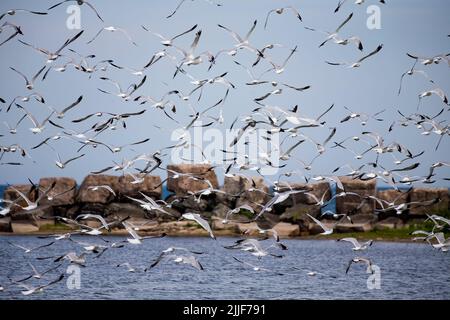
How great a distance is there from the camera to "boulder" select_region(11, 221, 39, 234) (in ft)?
142

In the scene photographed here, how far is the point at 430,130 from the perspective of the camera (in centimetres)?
3072

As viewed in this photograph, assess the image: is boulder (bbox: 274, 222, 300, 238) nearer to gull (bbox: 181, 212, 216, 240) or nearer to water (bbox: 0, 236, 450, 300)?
water (bbox: 0, 236, 450, 300)

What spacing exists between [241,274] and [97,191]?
8.95 m

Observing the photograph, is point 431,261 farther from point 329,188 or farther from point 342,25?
point 342,25

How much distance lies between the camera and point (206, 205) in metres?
43.7

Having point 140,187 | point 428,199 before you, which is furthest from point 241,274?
point 428,199

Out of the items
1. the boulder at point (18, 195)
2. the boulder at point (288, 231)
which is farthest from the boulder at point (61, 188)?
the boulder at point (288, 231)

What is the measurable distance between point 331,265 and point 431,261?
12.8 ft

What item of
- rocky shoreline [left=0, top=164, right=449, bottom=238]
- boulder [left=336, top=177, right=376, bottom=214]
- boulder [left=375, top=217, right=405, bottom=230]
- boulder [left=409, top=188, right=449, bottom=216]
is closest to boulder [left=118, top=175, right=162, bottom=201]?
rocky shoreline [left=0, top=164, right=449, bottom=238]

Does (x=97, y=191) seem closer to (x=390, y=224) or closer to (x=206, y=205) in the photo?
(x=206, y=205)

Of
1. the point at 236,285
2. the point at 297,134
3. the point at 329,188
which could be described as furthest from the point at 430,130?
the point at 329,188

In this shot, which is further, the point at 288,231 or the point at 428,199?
the point at 428,199

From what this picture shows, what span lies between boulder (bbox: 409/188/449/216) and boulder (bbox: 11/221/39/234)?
13.8 m

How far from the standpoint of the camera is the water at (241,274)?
32281mm
